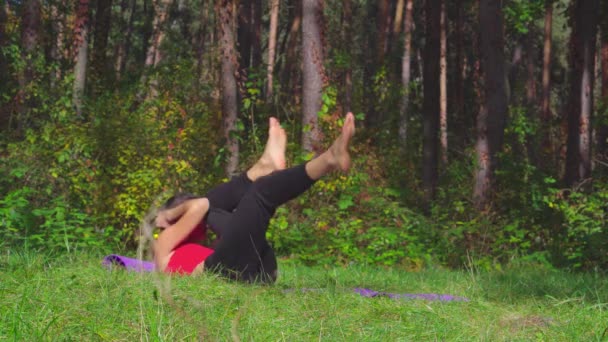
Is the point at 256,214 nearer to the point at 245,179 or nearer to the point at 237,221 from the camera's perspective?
the point at 237,221

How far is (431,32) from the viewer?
19594 mm

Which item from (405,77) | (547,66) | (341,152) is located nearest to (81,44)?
(341,152)

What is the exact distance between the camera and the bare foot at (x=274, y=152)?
6.98 metres

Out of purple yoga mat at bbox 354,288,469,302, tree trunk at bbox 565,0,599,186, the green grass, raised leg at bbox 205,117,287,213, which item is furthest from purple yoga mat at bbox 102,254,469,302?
tree trunk at bbox 565,0,599,186

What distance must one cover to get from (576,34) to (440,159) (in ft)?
34.9

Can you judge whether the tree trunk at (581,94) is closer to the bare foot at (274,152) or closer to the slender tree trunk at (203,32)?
the slender tree trunk at (203,32)

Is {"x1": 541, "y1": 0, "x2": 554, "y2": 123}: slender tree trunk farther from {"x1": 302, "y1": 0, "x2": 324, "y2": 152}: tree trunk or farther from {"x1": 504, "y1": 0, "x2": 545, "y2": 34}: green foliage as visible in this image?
{"x1": 302, "y1": 0, "x2": 324, "y2": 152}: tree trunk

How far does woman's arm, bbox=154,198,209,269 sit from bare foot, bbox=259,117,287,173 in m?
0.82

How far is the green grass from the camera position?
3.78 m

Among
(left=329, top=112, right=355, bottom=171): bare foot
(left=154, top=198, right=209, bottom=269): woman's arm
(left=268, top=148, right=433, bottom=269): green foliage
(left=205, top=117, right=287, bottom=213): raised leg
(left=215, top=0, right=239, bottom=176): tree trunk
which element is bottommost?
(left=268, top=148, right=433, bottom=269): green foliage

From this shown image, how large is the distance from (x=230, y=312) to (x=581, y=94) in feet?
43.8

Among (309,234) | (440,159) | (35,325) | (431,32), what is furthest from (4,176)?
(440,159)

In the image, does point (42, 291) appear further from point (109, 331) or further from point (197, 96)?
point (197, 96)

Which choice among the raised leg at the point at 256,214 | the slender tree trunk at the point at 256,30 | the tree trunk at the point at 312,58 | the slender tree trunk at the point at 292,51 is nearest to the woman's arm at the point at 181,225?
the raised leg at the point at 256,214
